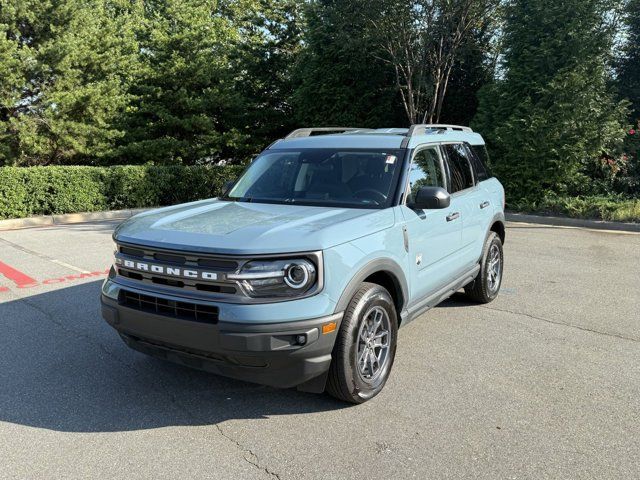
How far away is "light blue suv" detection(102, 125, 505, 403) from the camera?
306 centimetres

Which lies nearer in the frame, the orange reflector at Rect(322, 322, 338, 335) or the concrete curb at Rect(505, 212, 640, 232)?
the orange reflector at Rect(322, 322, 338, 335)

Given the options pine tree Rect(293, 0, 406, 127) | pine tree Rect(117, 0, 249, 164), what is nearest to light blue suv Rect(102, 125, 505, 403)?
pine tree Rect(293, 0, 406, 127)

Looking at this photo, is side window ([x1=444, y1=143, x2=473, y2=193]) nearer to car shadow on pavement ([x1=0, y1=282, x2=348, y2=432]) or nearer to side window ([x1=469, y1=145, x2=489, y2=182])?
side window ([x1=469, y1=145, x2=489, y2=182])

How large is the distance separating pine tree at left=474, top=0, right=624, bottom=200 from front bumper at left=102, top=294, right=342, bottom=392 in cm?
1328

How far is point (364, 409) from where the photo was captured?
3.50 metres

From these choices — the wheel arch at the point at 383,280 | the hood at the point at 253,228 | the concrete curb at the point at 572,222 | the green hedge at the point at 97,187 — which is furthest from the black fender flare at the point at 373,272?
the green hedge at the point at 97,187

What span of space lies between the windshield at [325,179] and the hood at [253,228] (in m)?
0.22

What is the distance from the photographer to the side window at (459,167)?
198 inches

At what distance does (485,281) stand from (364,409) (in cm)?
280

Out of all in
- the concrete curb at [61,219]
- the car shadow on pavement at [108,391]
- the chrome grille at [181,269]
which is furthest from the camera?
the concrete curb at [61,219]

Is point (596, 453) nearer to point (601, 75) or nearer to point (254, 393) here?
point (254, 393)

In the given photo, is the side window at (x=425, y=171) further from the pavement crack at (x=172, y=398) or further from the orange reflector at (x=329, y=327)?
the pavement crack at (x=172, y=398)

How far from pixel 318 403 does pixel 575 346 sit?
2528 mm

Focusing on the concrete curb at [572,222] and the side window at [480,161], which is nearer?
the side window at [480,161]
